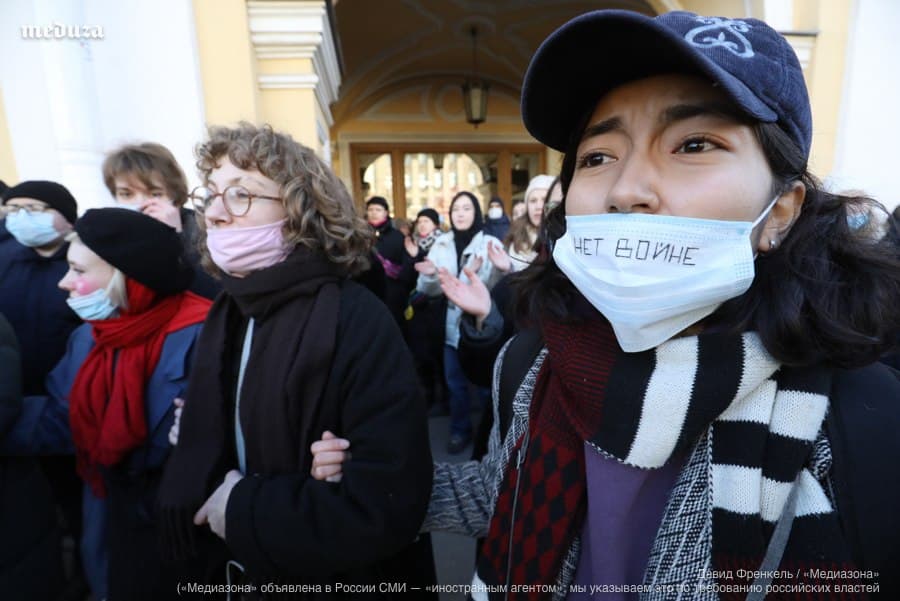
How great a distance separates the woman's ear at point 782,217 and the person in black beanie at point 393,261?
360 centimetres

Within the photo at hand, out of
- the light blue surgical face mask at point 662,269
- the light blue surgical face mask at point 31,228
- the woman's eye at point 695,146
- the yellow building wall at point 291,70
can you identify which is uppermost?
the yellow building wall at point 291,70

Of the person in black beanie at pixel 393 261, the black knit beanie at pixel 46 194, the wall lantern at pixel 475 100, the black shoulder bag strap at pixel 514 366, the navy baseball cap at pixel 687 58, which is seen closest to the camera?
the navy baseball cap at pixel 687 58

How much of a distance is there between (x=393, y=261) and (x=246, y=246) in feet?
10.6

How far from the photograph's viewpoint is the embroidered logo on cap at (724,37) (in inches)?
26.9

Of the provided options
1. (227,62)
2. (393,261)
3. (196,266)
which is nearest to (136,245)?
(196,266)

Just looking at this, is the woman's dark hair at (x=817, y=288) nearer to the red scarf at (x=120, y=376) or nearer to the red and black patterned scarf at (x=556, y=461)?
the red and black patterned scarf at (x=556, y=461)

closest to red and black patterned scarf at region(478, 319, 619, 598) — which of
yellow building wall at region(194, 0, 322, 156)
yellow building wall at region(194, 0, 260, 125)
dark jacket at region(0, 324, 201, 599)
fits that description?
dark jacket at region(0, 324, 201, 599)

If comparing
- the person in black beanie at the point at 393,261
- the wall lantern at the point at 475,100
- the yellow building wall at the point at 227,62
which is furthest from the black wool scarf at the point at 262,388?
the wall lantern at the point at 475,100

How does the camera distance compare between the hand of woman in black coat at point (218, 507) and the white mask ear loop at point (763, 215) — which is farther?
the hand of woman in black coat at point (218, 507)

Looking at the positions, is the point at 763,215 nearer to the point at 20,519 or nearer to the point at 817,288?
the point at 817,288

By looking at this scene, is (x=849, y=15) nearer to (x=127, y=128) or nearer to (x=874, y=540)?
(x=874, y=540)

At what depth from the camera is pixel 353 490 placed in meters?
1.08

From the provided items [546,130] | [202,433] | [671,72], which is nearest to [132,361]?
[202,433]

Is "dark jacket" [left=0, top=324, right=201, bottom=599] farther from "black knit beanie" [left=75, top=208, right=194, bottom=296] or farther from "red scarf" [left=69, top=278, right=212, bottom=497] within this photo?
"black knit beanie" [left=75, top=208, right=194, bottom=296]
